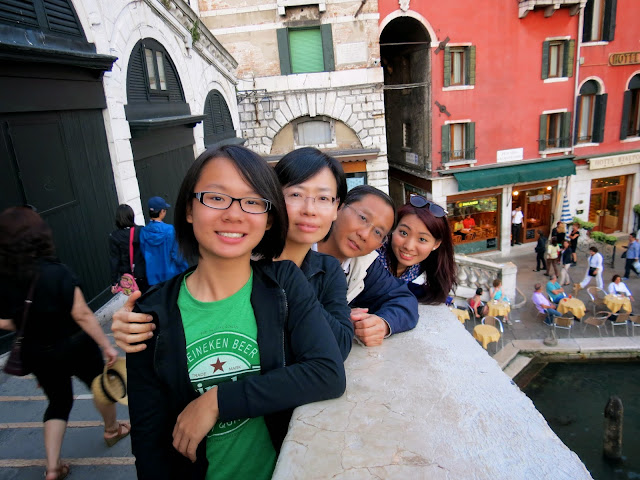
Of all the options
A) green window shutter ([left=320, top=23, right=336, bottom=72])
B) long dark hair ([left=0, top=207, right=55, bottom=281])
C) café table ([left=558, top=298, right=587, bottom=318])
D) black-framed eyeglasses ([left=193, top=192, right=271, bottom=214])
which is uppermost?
green window shutter ([left=320, top=23, right=336, bottom=72])

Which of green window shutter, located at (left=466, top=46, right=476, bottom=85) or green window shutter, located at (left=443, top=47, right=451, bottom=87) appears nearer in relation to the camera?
green window shutter, located at (left=443, top=47, right=451, bottom=87)

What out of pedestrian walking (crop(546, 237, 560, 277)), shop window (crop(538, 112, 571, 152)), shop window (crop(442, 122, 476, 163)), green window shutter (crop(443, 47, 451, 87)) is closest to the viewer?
pedestrian walking (crop(546, 237, 560, 277))

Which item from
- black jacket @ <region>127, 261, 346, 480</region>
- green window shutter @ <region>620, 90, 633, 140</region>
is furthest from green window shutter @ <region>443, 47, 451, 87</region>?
black jacket @ <region>127, 261, 346, 480</region>

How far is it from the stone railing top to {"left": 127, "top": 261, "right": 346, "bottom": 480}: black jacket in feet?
0.36

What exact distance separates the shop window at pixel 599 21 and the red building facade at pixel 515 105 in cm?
4

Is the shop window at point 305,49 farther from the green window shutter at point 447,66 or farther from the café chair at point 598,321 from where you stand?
the café chair at point 598,321

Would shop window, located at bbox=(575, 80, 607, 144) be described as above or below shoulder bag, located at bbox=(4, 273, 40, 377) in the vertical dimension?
above

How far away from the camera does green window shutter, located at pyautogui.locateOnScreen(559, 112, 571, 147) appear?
55.0 ft

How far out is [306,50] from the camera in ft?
48.8

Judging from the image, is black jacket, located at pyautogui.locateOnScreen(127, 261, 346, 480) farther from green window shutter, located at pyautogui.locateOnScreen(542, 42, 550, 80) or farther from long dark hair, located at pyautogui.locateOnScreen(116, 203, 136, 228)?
green window shutter, located at pyautogui.locateOnScreen(542, 42, 550, 80)

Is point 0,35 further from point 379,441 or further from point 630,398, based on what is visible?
point 630,398

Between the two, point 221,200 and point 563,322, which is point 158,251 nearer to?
point 221,200

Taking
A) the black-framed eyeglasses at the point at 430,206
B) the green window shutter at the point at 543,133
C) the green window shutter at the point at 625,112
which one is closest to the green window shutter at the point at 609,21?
the green window shutter at the point at 625,112

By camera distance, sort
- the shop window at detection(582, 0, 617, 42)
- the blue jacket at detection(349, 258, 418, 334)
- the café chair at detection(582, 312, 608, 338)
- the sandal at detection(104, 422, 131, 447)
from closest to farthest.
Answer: the blue jacket at detection(349, 258, 418, 334) → the sandal at detection(104, 422, 131, 447) → the café chair at detection(582, 312, 608, 338) → the shop window at detection(582, 0, 617, 42)
